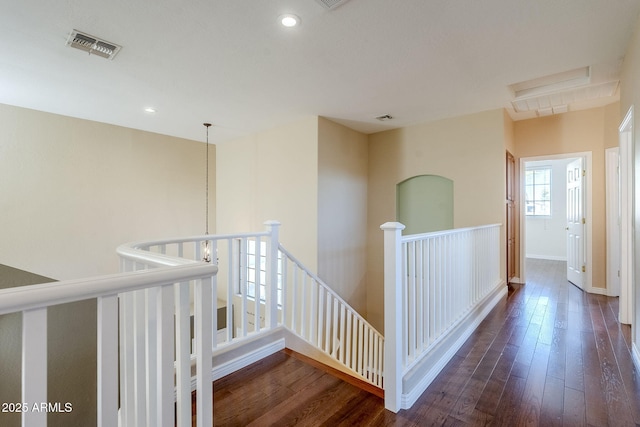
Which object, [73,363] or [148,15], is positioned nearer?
[148,15]

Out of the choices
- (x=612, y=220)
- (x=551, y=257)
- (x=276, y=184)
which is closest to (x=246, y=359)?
(x=276, y=184)

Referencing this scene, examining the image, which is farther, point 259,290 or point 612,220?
point 612,220

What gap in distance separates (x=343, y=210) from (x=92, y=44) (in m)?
3.49

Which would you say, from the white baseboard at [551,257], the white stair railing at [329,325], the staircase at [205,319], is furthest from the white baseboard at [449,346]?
the white baseboard at [551,257]

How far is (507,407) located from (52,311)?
4759 millimetres

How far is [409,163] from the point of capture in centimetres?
491

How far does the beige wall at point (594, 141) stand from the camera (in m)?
4.09

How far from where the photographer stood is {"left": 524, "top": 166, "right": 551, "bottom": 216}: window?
24.2ft

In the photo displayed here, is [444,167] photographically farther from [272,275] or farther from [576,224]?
[272,275]

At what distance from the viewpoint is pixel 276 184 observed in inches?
192

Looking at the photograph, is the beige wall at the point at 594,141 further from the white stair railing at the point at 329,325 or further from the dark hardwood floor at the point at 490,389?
the white stair railing at the point at 329,325

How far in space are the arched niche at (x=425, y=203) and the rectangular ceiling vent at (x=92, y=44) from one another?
13.5ft

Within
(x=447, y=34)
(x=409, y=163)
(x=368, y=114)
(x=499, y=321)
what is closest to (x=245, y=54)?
(x=447, y=34)

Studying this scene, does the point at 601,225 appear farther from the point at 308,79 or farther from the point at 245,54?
the point at 245,54
